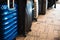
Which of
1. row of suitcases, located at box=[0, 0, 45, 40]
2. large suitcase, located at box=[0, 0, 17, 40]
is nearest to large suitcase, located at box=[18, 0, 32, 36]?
row of suitcases, located at box=[0, 0, 45, 40]

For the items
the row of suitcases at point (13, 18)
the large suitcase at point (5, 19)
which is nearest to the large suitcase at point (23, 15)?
the row of suitcases at point (13, 18)

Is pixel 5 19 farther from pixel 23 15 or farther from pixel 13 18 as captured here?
pixel 23 15

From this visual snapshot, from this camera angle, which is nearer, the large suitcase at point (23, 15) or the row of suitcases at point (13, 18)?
the row of suitcases at point (13, 18)

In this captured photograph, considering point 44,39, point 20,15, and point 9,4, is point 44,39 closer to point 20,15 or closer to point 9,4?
point 20,15

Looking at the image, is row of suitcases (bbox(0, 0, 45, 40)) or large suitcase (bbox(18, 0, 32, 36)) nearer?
row of suitcases (bbox(0, 0, 45, 40))

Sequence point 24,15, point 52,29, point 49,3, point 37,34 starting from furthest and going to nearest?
point 49,3 < point 52,29 < point 37,34 < point 24,15

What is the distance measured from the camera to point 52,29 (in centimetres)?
368

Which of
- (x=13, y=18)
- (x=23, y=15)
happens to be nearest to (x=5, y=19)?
(x=13, y=18)

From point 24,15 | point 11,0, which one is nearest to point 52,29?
point 24,15

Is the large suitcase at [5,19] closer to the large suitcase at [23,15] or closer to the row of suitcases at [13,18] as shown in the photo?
the row of suitcases at [13,18]

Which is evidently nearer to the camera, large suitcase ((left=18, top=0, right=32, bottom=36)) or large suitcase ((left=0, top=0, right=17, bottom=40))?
large suitcase ((left=0, top=0, right=17, bottom=40))

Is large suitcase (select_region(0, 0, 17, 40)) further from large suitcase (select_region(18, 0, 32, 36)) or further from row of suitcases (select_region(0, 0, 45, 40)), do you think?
large suitcase (select_region(18, 0, 32, 36))

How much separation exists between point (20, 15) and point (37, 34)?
26.7 inches

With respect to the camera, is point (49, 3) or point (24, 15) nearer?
point (24, 15)
